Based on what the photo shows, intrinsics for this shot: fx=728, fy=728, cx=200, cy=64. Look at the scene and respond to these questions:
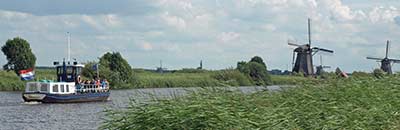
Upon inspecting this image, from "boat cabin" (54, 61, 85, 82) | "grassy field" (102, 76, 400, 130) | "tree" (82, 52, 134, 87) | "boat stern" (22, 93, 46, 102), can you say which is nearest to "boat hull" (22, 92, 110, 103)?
"boat stern" (22, 93, 46, 102)

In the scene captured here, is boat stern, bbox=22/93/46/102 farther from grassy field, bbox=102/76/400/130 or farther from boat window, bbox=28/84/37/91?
Result: grassy field, bbox=102/76/400/130

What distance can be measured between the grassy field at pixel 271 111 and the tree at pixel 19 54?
61.0m

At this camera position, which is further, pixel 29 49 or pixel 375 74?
pixel 29 49

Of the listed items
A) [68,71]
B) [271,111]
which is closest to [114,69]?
[68,71]

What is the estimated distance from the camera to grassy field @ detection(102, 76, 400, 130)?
12492mm

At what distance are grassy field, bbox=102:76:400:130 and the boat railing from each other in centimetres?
3415

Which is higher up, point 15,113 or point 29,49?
point 29,49

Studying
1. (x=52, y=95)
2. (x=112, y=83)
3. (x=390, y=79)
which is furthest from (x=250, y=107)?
(x=112, y=83)

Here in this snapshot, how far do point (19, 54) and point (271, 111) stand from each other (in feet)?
209

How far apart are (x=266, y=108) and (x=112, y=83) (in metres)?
56.4

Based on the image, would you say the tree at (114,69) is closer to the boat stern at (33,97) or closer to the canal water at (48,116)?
the canal water at (48,116)

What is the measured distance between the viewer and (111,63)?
7025cm

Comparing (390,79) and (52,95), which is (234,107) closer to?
(390,79)

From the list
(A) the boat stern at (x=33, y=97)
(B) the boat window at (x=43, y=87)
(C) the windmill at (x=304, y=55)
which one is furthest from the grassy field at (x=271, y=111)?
(C) the windmill at (x=304, y=55)
